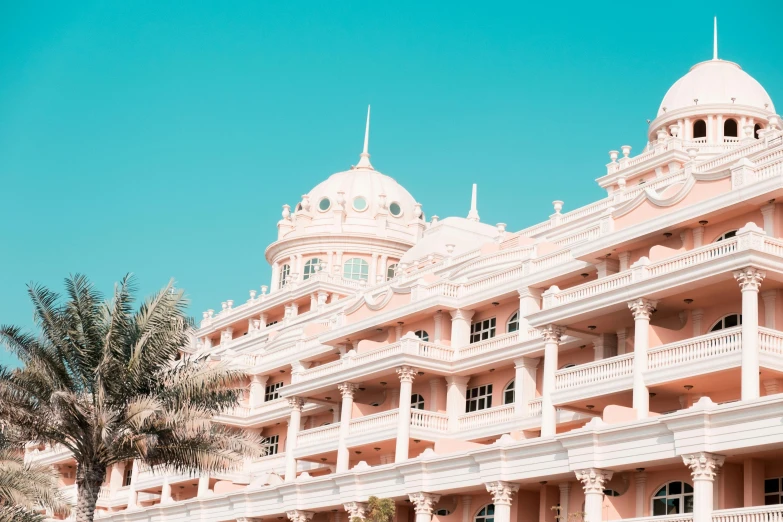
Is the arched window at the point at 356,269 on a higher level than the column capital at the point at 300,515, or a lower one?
higher

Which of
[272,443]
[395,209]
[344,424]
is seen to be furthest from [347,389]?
[395,209]

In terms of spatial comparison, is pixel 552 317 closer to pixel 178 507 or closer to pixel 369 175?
pixel 178 507

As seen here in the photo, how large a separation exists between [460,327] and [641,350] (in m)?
14.2

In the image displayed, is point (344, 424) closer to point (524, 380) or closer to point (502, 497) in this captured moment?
point (524, 380)

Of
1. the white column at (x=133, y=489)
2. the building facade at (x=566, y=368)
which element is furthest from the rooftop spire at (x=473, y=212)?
the white column at (x=133, y=489)

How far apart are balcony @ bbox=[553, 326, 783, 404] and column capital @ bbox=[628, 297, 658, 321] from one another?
1.24 meters

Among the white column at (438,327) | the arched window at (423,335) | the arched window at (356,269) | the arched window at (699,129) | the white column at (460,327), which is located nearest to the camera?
the white column at (460,327)

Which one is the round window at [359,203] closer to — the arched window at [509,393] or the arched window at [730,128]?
the arched window at [730,128]

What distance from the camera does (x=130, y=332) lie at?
3716 cm

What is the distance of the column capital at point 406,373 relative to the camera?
50.4m

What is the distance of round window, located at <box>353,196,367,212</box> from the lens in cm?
9094

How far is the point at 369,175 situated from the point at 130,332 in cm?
5783

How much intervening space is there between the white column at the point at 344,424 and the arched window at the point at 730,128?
24656 millimetres

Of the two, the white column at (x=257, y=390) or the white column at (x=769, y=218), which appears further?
the white column at (x=257, y=390)
